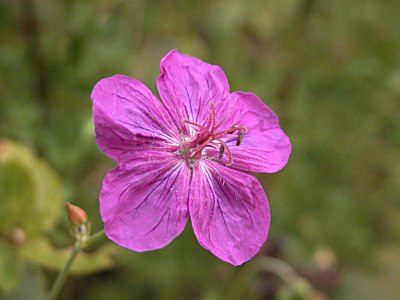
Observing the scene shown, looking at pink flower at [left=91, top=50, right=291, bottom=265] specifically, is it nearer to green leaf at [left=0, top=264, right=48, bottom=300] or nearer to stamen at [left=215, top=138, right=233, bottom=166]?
stamen at [left=215, top=138, right=233, bottom=166]

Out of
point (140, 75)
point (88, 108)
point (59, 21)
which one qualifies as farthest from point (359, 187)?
point (59, 21)

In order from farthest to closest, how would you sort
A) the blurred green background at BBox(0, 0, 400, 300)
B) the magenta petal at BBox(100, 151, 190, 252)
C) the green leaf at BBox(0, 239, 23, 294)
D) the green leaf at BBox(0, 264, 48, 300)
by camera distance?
the blurred green background at BBox(0, 0, 400, 300), the green leaf at BBox(0, 264, 48, 300), the green leaf at BBox(0, 239, 23, 294), the magenta petal at BBox(100, 151, 190, 252)

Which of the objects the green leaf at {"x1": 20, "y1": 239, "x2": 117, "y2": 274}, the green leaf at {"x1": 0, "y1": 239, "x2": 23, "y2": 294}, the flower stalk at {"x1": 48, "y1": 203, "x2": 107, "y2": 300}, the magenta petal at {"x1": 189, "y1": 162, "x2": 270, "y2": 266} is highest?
the magenta petal at {"x1": 189, "y1": 162, "x2": 270, "y2": 266}

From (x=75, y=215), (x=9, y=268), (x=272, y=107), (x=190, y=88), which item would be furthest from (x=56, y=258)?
(x=272, y=107)

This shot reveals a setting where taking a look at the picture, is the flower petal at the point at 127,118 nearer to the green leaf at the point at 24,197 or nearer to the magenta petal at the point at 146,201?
the magenta petal at the point at 146,201

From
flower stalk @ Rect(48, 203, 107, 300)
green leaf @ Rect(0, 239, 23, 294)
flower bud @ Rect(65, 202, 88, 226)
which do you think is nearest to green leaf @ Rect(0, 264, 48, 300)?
green leaf @ Rect(0, 239, 23, 294)
